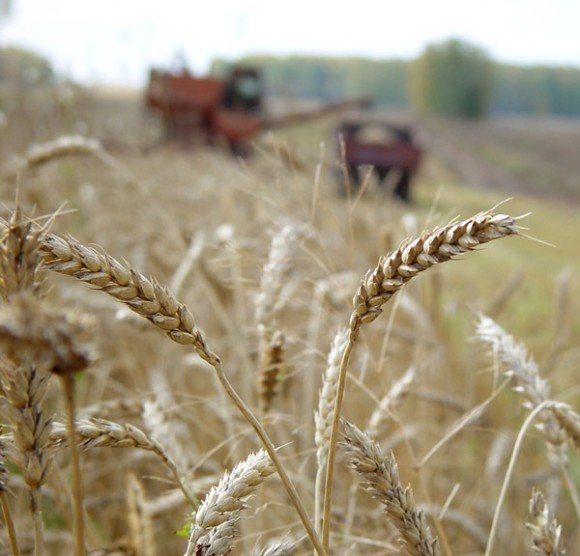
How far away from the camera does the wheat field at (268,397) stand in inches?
20.3

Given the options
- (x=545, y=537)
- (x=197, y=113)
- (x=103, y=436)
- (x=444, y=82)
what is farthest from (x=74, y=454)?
(x=444, y=82)

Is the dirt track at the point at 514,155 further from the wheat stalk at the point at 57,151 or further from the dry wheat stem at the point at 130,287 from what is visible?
the dry wheat stem at the point at 130,287

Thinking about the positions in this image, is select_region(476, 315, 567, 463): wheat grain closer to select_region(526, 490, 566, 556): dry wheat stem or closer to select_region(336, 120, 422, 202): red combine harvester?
select_region(526, 490, 566, 556): dry wheat stem

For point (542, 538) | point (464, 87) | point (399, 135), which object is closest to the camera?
point (542, 538)

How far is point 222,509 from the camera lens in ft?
1.83

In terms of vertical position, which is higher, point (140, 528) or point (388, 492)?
point (388, 492)

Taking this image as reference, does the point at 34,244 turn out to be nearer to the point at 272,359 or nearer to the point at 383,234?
the point at 272,359

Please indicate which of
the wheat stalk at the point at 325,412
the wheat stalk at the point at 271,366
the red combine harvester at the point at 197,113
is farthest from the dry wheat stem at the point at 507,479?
the red combine harvester at the point at 197,113

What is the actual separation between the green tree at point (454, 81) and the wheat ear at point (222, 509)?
64.3 m

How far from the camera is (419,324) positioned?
85.8 inches

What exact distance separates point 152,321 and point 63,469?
1296 mm

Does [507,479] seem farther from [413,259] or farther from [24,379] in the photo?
[24,379]

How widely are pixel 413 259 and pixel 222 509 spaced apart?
251mm

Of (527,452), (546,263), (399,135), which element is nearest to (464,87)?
(399,135)
